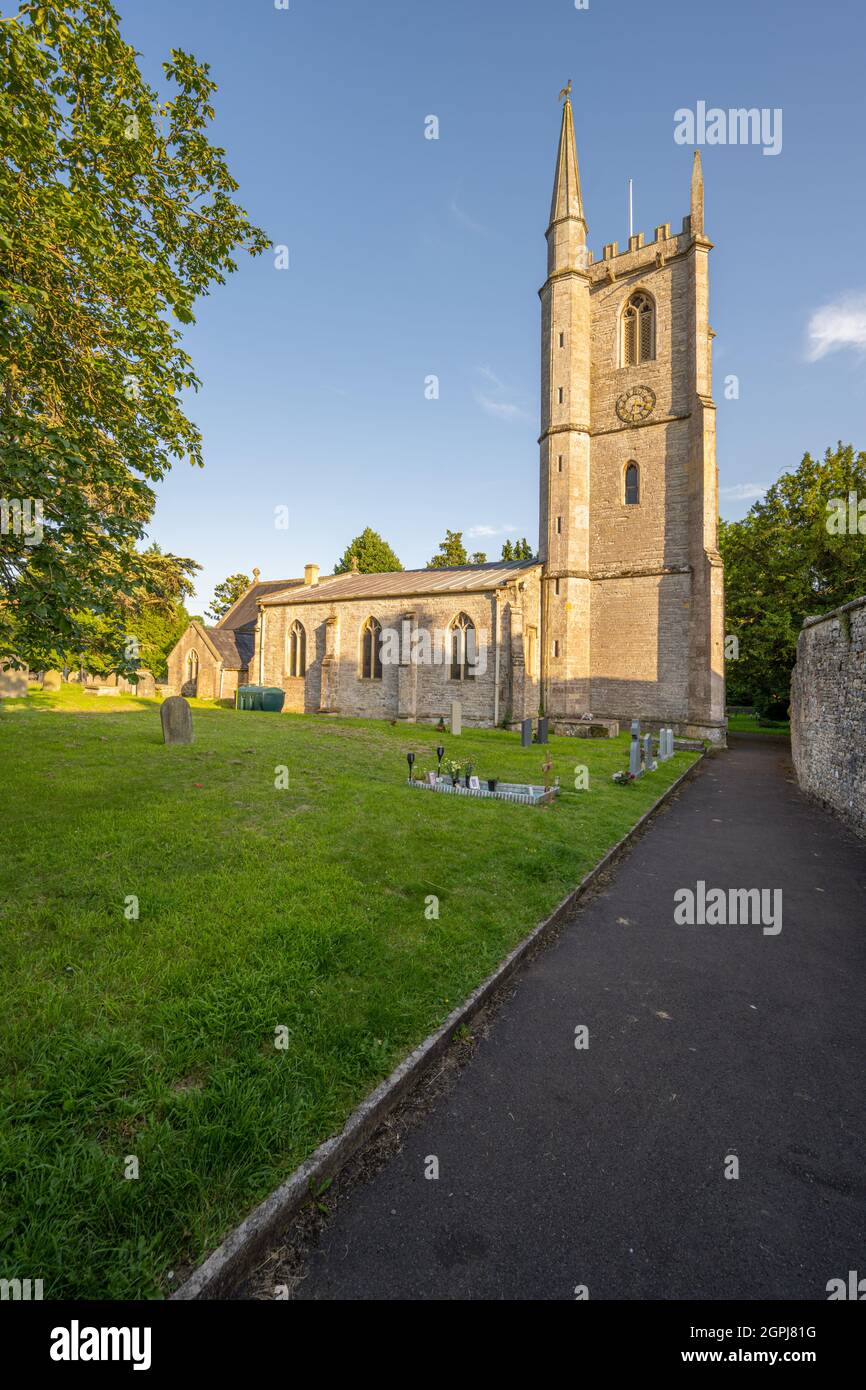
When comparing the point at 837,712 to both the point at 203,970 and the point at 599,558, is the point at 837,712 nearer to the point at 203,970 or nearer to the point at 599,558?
the point at 203,970

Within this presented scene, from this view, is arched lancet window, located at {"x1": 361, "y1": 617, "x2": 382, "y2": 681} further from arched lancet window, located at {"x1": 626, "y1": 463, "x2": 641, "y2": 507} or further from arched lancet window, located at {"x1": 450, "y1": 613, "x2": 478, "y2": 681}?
arched lancet window, located at {"x1": 626, "y1": 463, "x2": 641, "y2": 507}

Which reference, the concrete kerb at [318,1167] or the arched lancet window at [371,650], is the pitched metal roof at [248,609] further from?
the concrete kerb at [318,1167]

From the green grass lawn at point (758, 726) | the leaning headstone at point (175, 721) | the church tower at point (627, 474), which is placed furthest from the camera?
the green grass lawn at point (758, 726)

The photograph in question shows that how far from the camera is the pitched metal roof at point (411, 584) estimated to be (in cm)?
2573

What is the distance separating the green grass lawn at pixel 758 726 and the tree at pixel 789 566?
2.48 meters

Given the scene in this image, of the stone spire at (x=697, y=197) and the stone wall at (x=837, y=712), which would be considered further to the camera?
→ the stone spire at (x=697, y=197)

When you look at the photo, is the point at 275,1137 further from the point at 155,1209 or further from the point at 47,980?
the point at 47,980

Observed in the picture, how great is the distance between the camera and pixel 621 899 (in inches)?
284

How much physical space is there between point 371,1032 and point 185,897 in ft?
8.49

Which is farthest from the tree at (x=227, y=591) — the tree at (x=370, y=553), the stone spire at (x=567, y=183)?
the stone spire at (x=567, y=183)
